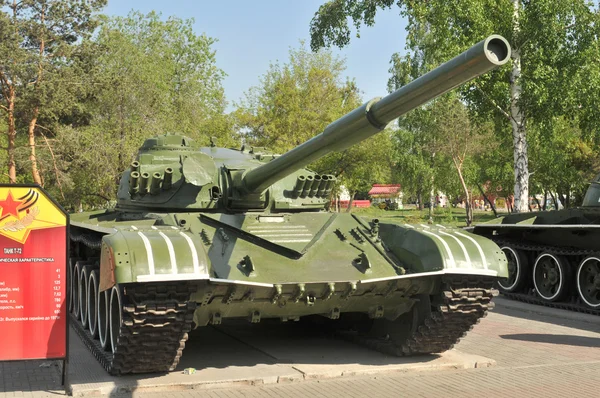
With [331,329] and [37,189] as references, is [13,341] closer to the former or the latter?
[37,189]

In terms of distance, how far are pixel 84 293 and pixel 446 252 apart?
5889mm

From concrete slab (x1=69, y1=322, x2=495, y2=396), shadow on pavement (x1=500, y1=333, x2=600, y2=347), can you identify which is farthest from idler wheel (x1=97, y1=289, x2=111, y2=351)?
shadow on pavement (x1=500, y1=333, x2=600, y2=347)

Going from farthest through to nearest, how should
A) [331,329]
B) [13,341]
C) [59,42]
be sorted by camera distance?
[59,42] → [331,329] → [13,341]

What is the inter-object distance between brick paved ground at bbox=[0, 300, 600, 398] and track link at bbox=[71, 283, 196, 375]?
17.4 inches

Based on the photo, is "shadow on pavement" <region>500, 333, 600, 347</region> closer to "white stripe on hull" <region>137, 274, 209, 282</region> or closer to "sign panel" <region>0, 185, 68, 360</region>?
"white stripe on hull" <region>137, 274, 209, 282</region>

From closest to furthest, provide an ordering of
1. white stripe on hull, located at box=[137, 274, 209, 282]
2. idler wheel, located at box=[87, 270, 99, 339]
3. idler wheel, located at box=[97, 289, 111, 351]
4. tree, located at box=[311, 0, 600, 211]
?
white stripe on hull, located at box=[137, 274, 209, 282] < idler wheel, located at box=[97, 289, 111, 351] < idler wheel, located at box=[87, 270, 99, 339] < tree, located at box=[311, 0, 600, 211]

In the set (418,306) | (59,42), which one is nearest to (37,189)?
(418,306)

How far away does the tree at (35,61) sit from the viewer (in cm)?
3241

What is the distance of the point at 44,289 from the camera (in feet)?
26.2

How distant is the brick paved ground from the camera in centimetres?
822

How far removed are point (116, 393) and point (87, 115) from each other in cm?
3084

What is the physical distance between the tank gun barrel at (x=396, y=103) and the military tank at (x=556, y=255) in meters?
7.15

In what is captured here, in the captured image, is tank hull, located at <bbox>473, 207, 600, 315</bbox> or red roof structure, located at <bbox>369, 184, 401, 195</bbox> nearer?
tank hull, located at <bbox>473, 207, 600, 315</bbox>

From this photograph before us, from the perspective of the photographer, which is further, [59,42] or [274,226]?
[59,42]
